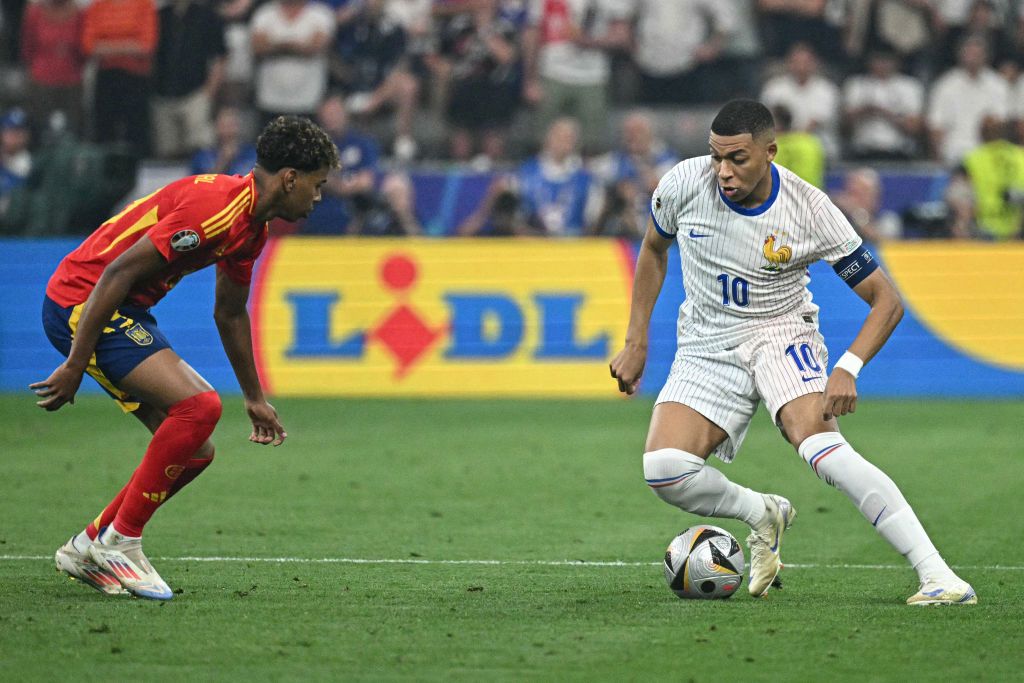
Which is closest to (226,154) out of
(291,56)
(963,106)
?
(291,56)

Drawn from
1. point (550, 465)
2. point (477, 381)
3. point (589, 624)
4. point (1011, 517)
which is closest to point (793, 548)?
point (1011, 517)

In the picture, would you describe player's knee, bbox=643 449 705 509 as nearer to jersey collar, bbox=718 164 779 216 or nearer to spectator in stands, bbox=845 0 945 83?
jersey collar, bbox=718 164 779 216

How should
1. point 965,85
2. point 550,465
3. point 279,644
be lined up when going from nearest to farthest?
1. point 279,644
2. point 550,465
3. point 965,85

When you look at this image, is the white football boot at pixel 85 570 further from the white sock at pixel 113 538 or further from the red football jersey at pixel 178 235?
the red football jersey at pixel 178 235

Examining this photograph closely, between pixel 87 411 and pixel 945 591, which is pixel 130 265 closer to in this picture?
pixel 945 591

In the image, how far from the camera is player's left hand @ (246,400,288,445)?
652 centimetres

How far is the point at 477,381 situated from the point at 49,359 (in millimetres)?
3887

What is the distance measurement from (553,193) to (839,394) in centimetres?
1042

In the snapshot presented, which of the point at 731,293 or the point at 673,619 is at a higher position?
the point at 731,293

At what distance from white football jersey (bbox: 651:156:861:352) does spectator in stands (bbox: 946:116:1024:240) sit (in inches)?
394

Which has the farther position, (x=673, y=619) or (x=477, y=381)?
(x=477, y=381)

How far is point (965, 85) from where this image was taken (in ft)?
57.1

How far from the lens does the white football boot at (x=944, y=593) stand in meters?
5.92

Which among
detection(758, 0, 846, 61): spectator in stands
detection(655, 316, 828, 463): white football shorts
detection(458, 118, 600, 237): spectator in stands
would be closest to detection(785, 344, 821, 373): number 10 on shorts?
detection(655, 316, 828, 463): white football shorts
